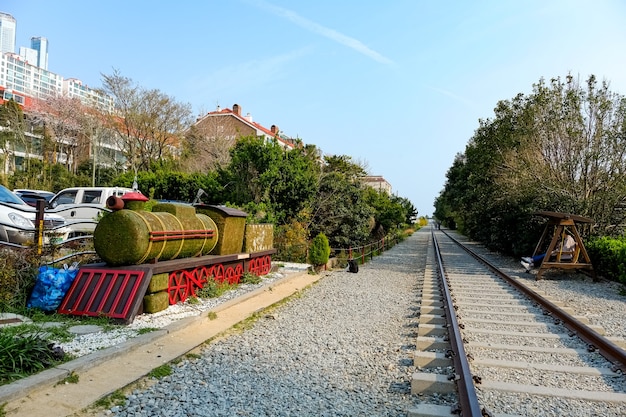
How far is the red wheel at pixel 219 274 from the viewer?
9234 millimetres

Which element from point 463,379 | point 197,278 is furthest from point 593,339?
point 197,278

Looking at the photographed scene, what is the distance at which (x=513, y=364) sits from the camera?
5141mm

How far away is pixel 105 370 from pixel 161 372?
21.6 inches

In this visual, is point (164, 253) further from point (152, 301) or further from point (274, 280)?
point (274, 280)

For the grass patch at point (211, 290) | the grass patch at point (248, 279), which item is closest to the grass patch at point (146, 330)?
the grass patch at point (211, 290)

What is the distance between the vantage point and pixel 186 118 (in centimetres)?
3569

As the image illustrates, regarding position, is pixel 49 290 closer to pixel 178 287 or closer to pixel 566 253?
pixel 178 287

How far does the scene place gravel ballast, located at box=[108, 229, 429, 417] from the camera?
158 inches

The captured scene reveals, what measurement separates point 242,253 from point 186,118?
90.9 ft

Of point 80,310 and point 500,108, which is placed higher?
point 500,108

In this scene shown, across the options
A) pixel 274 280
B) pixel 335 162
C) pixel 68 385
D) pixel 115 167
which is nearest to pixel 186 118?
pixel 115 167

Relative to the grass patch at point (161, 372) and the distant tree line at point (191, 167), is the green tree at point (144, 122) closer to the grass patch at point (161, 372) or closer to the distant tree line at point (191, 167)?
the distant tree line at point (191, 167)

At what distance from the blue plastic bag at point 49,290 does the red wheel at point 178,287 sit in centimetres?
154

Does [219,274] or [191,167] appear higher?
[191,167]
